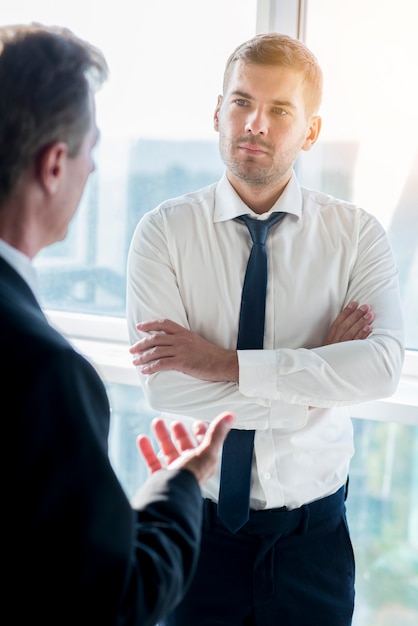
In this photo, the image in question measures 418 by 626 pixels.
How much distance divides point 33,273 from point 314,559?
4.24ft

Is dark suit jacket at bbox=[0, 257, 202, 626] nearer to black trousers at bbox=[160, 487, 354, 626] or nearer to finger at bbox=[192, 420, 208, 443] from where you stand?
finger at bbox=[192, 420, 208, 443]

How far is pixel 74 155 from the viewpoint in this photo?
109 cm

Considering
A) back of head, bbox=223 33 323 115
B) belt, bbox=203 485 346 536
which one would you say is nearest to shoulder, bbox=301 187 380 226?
back of head, bbox=223 33 323 115

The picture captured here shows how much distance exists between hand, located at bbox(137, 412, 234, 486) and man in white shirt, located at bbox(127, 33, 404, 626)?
573 mm

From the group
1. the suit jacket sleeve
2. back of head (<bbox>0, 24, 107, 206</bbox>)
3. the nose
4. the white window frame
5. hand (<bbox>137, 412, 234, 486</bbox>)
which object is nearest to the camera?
the suit jacket sleeve

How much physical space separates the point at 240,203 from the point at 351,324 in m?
0.49

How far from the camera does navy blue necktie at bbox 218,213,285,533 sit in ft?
6.23

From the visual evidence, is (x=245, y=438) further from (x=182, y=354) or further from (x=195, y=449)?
(x=195, y=449)

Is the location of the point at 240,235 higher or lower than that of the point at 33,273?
lower

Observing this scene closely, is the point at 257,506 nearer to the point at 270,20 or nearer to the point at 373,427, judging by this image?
the point at 373,427

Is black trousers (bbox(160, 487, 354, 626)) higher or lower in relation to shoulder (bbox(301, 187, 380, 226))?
lower

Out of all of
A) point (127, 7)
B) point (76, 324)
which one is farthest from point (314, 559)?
point (127, 7)

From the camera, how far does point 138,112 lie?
3000mm

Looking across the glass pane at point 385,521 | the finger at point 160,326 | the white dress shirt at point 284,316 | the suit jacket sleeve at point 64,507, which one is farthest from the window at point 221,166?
the suit jacket sleeve at point 64,507
